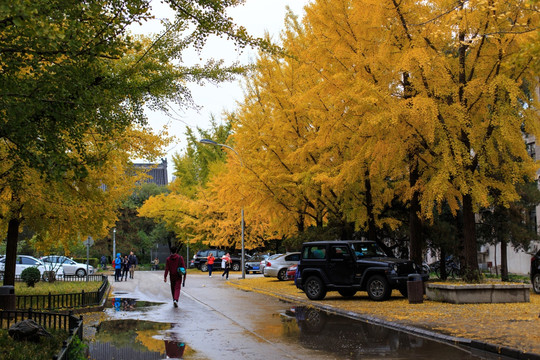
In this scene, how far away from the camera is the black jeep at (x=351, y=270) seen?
17.7m

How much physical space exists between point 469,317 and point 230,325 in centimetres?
538

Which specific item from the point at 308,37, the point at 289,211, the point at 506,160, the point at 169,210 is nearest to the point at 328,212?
the point at 289,211

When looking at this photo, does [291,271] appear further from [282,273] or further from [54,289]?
[54,289]

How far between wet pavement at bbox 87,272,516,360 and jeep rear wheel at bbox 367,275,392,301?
2.34 m

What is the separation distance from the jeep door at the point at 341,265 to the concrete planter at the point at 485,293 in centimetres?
305

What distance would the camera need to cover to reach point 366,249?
61.8 ft

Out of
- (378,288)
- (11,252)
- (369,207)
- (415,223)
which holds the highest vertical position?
(369,207)

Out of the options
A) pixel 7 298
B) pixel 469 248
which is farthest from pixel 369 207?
pixel 7 298

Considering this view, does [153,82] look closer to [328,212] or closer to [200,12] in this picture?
[200,12]

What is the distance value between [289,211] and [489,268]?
961 inches

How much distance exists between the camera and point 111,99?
982 centimetres

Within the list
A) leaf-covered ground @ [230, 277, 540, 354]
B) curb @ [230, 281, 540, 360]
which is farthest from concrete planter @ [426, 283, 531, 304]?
curb @ [230, 281, 540, 360]

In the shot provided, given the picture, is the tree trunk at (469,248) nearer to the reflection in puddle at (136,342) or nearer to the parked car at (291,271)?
the reflection in puddle at (136,342)

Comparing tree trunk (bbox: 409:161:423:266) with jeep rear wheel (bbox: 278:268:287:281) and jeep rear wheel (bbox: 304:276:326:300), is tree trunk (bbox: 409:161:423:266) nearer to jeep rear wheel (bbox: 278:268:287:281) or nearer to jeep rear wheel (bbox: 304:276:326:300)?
jeep rear wheel (bbox: 304:276:326:300)
